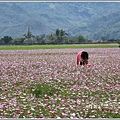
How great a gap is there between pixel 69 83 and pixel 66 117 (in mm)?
4180

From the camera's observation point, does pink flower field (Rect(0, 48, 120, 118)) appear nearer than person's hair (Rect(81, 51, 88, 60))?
Yes

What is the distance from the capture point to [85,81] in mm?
9984

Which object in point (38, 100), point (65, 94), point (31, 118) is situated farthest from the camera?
point (65, 94)

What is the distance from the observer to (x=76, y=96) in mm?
7730

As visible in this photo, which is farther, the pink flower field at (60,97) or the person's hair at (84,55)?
the person's hair at (84,55)

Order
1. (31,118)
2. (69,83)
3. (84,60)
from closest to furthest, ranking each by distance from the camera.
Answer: (31,118)
(69,83)
(84,60)

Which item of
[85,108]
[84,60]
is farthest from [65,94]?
[84,60]

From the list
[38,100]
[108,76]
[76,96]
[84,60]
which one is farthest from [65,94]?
[84,60]

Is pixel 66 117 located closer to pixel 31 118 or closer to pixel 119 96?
pixel 31 118

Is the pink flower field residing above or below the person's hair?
below

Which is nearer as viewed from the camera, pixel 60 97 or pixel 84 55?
pixel 60 97

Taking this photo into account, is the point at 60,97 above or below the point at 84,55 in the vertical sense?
below

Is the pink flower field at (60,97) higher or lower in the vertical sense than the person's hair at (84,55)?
lower

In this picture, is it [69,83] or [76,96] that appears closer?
[76,96]
